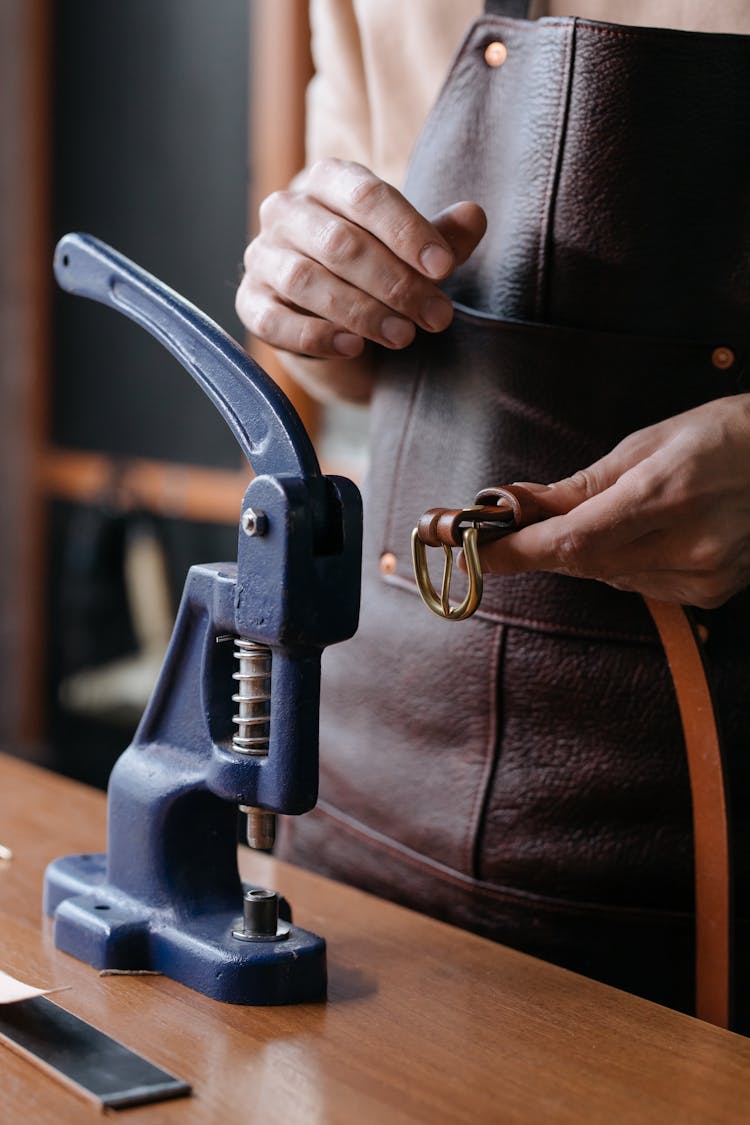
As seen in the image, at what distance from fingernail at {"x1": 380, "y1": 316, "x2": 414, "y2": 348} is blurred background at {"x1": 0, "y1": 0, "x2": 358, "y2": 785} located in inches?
66.7

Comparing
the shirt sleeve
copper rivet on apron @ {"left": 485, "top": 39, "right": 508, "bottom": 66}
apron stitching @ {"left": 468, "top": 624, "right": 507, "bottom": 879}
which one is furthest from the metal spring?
the shirt sleeve

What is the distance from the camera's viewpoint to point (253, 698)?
77 centimetres

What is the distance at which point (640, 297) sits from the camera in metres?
0.94

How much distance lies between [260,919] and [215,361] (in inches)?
12.4

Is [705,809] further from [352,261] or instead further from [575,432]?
[352,261]

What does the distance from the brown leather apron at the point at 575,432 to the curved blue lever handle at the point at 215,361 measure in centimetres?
23

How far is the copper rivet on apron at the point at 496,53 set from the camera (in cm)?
98

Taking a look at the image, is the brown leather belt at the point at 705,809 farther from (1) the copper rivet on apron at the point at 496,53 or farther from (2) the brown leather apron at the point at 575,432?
(1) the copper rivet on apron at the point at 496,53

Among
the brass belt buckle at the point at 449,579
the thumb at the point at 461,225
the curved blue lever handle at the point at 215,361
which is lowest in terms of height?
the brass belt buckle at the point at 449,579

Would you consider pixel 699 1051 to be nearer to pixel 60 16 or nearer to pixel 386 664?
pixel 386 664

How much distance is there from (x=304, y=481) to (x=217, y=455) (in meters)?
2.28

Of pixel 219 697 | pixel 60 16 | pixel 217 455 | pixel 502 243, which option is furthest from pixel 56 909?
pixel 60 16

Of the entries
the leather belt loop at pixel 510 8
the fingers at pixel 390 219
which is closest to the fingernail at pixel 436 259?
the fingers at pixel 390 219

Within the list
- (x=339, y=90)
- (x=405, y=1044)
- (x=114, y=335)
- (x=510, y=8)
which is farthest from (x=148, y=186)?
(x=405, y=1044)
